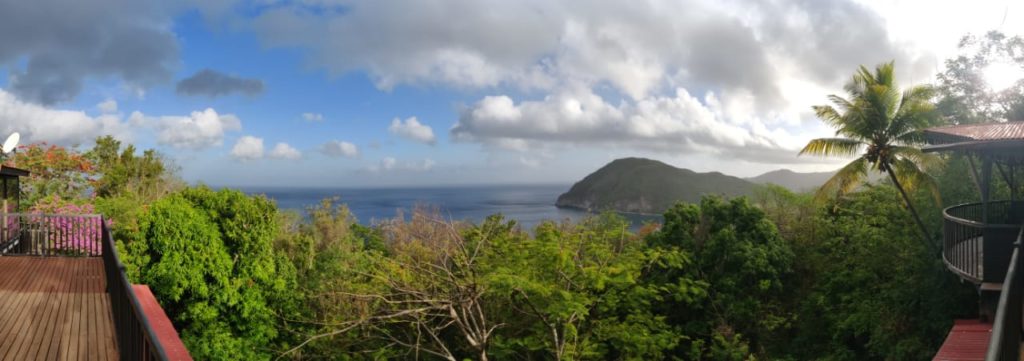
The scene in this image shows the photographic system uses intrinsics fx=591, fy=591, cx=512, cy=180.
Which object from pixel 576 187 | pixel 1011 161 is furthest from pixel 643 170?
pixel 1011 161

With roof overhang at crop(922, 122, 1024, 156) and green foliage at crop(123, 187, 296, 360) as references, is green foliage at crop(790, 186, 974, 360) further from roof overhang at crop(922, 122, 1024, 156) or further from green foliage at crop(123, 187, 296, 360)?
green foliage at crop(123, 187, 296, 360)

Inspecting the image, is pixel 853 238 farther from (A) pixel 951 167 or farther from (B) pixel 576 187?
(B) pixel 576 187

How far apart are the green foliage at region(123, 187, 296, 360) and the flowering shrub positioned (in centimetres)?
106

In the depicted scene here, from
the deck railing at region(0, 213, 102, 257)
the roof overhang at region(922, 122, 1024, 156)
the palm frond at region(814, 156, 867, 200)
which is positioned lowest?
the deck railing at region(0, 213, 102, 257)

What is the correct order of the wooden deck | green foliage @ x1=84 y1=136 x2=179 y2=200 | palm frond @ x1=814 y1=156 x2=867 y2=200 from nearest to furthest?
the wooden deck
palm frond @ x1=814 y1=156 x2=867 y2=200
green foliage @ x1=84 y1=136 x2=179 y2=200

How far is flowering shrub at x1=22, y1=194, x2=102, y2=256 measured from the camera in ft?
38.0

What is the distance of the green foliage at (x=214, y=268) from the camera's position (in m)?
15.3

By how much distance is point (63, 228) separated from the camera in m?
15.0

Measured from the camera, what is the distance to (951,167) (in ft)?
54.2

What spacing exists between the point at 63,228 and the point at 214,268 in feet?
12.0

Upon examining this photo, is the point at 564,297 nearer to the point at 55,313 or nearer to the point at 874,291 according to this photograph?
the point at 55,313

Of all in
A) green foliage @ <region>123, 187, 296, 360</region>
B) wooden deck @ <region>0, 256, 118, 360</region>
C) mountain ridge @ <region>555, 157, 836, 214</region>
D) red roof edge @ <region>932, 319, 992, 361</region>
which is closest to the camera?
wooden deck @ <region>0, 256, 118, 360</region>

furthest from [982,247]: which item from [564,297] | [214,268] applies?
[214,268]

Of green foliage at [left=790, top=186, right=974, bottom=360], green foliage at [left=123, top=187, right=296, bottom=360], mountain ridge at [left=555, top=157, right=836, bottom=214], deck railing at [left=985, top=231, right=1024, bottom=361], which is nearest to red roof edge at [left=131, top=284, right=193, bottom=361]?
deck railing at [left=985, top=231, right=1024, bottom=361]
